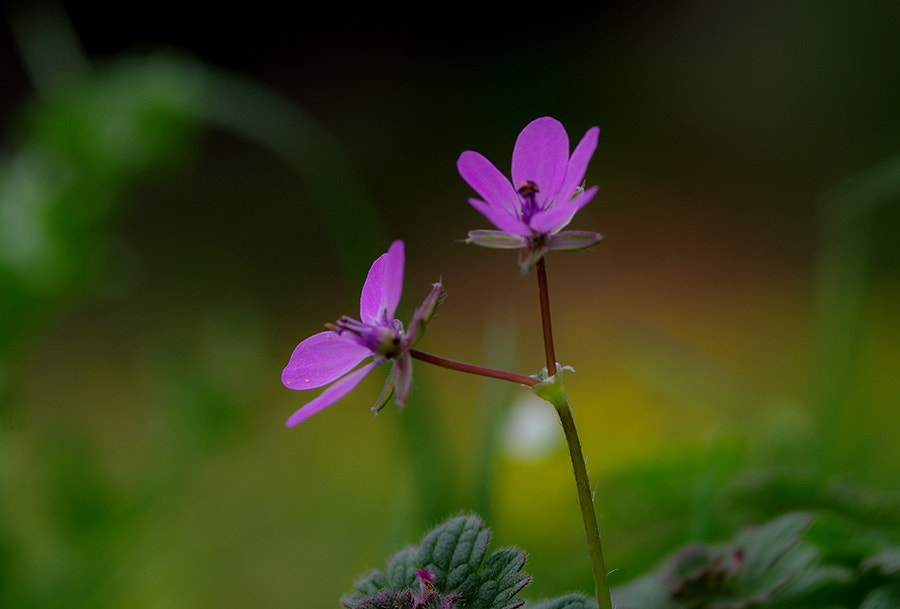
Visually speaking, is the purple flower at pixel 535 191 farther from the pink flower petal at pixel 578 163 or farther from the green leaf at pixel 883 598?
the green leaf at pixel 883 598

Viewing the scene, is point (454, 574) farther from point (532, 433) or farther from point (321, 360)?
point (532, 433)

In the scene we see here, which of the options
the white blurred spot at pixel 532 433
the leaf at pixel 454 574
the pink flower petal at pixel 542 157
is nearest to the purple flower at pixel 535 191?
the pink flower petal at pixel 542 157

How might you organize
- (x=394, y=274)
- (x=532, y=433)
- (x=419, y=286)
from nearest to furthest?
(x=394, y=274), (x=532, y=433), (x=419, y=286)

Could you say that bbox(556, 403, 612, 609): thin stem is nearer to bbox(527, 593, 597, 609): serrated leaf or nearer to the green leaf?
bbox(527, 593, 597, 609): serrated leaf

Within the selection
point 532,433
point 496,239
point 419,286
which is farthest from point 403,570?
point 419,286

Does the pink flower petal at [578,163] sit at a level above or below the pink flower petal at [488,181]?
below

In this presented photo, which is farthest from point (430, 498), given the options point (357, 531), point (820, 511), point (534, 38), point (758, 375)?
point (534, 38)
